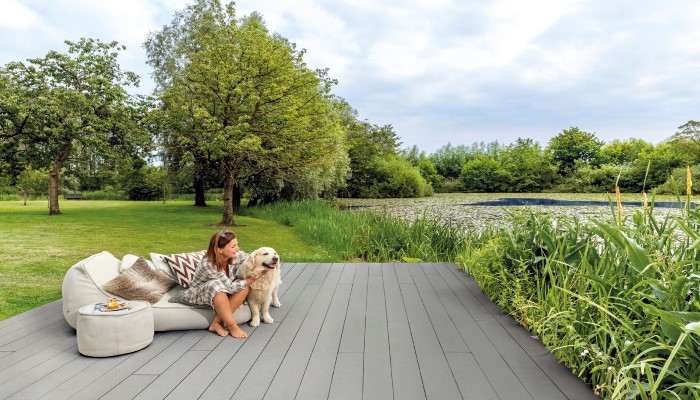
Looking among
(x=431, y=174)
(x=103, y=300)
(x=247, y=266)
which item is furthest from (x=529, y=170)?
(x=103, y=300)

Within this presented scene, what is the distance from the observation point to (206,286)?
2781 millimetres

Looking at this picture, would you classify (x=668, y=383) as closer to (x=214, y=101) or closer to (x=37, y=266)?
(x=37, y=266)

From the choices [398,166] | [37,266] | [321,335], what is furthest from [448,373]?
[398,166]

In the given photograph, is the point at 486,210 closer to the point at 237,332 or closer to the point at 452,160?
the point at 237,332

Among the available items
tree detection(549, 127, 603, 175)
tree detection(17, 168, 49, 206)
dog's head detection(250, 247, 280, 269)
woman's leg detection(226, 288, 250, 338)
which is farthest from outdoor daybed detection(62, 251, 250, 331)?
tree detection(549, 127, 603, 175)

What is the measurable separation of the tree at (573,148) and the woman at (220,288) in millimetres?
29681

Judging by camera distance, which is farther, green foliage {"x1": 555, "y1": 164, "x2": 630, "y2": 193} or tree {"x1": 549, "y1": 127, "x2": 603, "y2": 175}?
tree {"x1": 549, "y1": 127, "x2": 603, "y2": 175}

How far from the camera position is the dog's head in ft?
8.96

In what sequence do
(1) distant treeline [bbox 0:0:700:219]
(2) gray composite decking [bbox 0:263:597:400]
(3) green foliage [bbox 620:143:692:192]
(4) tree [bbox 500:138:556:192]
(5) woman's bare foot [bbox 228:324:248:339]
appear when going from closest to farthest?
1. (2) gray composite decking [bbox 0:263:597:400]
2. (5) woman's bare foot [bbox 228:324:248:339]
3. (1) distant treeline [bbox 0:0:700:219]
4. (3) green foliage [bbox 620:143:692:192]
5. (4) tree [bbox 500:138:556:192]

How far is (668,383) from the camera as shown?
1.78m

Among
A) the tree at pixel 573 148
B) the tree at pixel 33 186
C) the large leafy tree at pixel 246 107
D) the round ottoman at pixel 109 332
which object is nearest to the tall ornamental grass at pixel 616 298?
the round ottoman at pixel 109 332

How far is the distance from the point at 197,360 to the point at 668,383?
223 cm

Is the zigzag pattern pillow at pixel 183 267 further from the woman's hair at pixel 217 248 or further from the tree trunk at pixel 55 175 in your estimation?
the tree trunk at pixel 55 175

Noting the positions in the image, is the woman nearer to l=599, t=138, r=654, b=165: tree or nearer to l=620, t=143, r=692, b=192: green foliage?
l=620, t=143, r=692, b=192: green foliage
